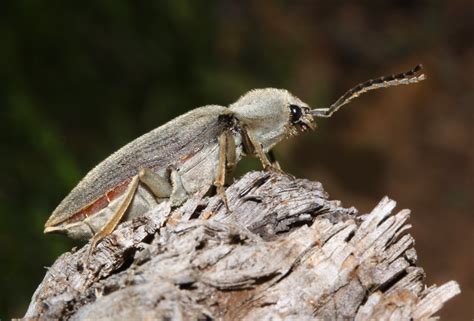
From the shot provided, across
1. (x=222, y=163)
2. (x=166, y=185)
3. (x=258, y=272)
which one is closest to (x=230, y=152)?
(x=222, y=163)

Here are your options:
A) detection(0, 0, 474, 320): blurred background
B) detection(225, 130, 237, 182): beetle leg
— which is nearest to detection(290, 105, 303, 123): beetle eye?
detection(225, 130, 237, 182): beetle leg

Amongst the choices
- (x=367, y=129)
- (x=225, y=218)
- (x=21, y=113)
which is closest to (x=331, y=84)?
(x=367, y=129)

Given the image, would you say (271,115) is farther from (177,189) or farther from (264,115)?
(177,189)

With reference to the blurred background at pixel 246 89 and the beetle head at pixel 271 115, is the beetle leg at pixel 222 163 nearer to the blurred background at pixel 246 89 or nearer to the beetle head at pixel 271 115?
the beetle head at pixel 271 115

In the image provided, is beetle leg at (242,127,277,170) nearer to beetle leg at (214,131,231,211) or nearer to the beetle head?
the beetle head

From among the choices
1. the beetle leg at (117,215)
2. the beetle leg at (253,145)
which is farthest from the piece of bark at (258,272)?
the beetle leg at (253,145)

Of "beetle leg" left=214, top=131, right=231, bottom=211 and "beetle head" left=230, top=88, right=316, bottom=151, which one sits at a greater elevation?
"beetle head" left=230, top=88, right=316, bottom=151

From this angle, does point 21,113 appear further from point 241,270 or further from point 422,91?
point 422,91
